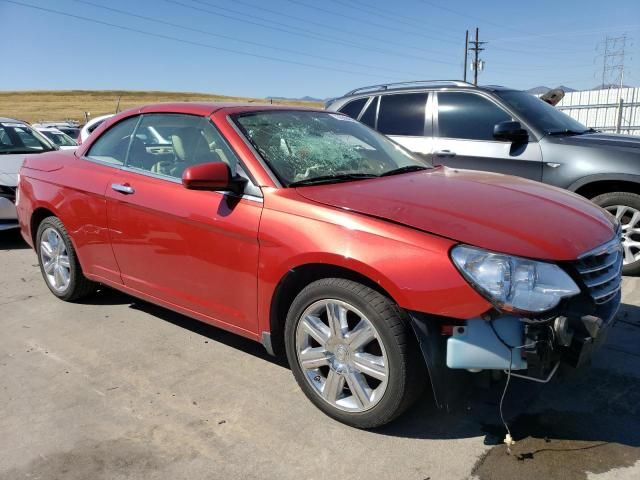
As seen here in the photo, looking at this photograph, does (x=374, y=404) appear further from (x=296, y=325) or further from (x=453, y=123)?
(x=453, y=123)

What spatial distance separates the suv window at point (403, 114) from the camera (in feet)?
20.7

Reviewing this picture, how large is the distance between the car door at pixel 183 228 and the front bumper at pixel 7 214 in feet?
12.4

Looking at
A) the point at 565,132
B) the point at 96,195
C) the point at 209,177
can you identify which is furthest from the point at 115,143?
the point at 565,132

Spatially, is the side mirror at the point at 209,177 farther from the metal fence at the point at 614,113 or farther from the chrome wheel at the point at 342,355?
the metal fence at the point at 614,113

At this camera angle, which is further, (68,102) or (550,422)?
(68,102)

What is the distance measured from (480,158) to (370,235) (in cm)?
362

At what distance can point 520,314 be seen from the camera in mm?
2363

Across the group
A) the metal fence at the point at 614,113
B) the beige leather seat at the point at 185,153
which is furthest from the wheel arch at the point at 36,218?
the metal fence at the point at 614,113

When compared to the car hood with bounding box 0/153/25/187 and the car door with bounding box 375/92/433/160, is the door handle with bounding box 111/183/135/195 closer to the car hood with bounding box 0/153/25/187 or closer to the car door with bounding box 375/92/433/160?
the car door with bounding box 375/92/433/160

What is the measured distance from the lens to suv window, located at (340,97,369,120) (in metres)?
6.84

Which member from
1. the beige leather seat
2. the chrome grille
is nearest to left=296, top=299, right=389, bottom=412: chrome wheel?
the chrome grille

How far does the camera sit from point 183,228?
3.37 m

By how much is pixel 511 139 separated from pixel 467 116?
0.63 meters

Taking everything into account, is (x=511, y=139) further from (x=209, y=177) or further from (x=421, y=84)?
(x=209, y=177)
